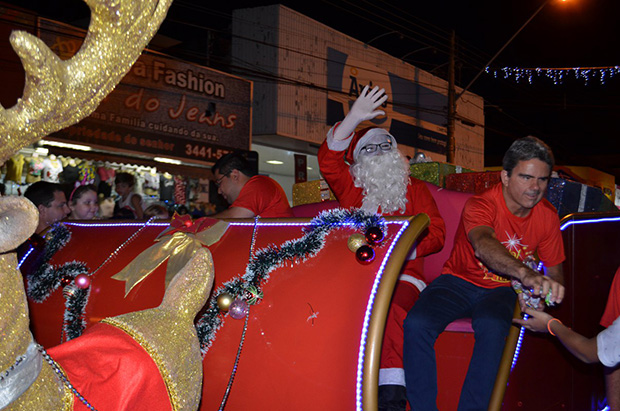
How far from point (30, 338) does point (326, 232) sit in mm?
1317

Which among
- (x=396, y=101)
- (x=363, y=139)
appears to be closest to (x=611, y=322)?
(x=363, y=139)

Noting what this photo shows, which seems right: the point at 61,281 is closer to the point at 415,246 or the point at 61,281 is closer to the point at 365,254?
the point at 365,254

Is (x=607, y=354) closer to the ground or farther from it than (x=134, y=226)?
closer to the ground

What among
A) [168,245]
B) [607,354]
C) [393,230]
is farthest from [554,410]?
[168,245]

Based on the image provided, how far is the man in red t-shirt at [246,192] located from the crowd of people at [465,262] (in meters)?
0.01

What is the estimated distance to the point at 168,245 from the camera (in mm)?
2416

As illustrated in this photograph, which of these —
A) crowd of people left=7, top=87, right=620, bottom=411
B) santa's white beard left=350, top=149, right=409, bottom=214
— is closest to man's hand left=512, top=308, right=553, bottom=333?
crowd of people left=7, top=87, right=620, bottom=411

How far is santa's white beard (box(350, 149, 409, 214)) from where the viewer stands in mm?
3736

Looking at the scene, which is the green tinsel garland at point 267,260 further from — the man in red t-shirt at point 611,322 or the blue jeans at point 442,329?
the man in red t-shirt at point 611,322

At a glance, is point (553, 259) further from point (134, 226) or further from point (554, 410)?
point (134, 226)

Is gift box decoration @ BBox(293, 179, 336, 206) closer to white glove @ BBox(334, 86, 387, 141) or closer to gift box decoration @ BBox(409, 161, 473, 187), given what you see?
gift box decoration @ BBox(409, 161, 473, 187)

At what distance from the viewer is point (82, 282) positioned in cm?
262

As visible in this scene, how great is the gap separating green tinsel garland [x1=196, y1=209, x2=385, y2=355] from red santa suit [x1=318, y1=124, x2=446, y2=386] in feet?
2.45

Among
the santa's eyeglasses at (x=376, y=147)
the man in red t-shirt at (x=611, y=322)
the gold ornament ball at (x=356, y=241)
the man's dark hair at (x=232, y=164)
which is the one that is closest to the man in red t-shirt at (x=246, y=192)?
the man's dark hair at (x=232, y=164)
